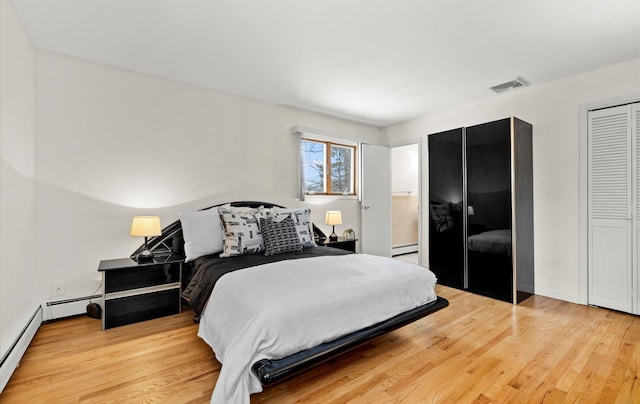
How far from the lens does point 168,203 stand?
3.40 metres

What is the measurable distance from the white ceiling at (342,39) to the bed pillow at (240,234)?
157 cm

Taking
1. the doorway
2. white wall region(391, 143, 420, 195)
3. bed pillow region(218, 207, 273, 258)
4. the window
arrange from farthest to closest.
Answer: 1. white wall region(391, 143, 420, 195)
2. the doorway
3. the window
4. bed pillow region(218, 207, 273, 258)

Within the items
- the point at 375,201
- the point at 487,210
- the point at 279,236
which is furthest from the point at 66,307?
the point at 487,210

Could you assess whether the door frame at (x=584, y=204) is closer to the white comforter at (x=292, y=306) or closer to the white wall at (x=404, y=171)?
the white comforter at (x=292, y=306)

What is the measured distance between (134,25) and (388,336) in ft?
10.8

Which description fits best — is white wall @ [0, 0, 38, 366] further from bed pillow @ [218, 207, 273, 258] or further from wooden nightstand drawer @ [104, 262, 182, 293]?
bed pillow @ [218, 207, 273, 258]

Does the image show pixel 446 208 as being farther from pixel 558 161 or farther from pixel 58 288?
pixel 58 288

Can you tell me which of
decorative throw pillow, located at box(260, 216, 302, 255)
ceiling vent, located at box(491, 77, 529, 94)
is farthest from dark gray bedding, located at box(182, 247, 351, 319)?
ceiling vent, located at box(491, 77, 529, 94)

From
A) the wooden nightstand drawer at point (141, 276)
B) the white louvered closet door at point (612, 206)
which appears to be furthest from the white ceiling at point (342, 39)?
the wooden nightstand drawer at point (141, 276)

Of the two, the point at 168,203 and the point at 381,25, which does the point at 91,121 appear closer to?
the point at 168,203

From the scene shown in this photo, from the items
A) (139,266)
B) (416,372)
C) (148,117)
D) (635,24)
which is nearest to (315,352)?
(416,372)

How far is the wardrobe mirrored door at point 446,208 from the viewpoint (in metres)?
3.94

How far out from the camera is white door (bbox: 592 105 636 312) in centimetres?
301

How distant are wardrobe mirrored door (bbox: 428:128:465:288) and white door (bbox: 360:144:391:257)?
3.04 feet
